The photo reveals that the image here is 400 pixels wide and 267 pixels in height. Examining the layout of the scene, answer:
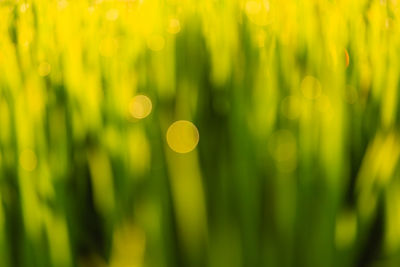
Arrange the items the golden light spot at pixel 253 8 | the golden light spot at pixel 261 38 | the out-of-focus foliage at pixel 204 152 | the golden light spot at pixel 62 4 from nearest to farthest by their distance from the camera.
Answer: the out-of-focus foliage at pixel 204 152
the golden light spot at pixel 261 38
the golden light spot at pixel 253 8
the golden light spot at pixel 62 4

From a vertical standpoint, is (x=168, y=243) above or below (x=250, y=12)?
below

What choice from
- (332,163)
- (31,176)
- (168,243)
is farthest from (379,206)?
(31,176)

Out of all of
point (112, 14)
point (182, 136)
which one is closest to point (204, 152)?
point (182, 136)

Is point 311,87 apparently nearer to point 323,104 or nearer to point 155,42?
point 323,104

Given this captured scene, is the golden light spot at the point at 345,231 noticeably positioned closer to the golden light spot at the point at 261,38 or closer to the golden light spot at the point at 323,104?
the golden light spot at the point at 323,104

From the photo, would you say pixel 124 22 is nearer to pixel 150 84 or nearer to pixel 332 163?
Answer: pixel 150 84

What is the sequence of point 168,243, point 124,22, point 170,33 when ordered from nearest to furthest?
point 168,243, point 170,33, point 124,22

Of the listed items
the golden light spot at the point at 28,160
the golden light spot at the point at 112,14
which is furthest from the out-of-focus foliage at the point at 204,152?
the golden light spot at the point at 112,14

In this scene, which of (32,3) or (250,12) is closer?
(250,12)
